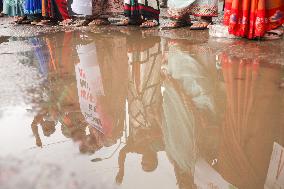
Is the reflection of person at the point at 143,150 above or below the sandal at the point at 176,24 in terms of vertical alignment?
below

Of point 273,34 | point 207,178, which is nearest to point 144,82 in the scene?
point 207,178

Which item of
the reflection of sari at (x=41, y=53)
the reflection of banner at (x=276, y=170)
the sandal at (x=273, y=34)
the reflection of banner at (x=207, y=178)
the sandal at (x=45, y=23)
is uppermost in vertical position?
the sandal at (x=45, y=23)

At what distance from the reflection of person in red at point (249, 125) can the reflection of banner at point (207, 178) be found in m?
0.03

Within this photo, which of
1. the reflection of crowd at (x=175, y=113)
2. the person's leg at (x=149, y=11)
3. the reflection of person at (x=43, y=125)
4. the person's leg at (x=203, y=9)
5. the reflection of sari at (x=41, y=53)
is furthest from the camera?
the person's leg at (x=149, y=11)

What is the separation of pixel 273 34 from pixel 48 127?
304 cm

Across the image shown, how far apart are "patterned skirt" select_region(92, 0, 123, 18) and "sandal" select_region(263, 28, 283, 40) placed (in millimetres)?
2652

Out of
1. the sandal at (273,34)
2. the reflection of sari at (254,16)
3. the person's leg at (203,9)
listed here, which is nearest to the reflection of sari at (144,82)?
the reflection of sari at (254,16)

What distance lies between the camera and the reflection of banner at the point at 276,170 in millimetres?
1290

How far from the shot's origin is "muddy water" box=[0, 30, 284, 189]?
4.50ft

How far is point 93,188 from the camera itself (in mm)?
1264

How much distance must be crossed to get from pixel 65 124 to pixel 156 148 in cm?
54

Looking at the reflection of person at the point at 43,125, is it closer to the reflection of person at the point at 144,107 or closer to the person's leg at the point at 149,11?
the reflection of person at the point at 144,107

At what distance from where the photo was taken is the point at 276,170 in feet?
4.54

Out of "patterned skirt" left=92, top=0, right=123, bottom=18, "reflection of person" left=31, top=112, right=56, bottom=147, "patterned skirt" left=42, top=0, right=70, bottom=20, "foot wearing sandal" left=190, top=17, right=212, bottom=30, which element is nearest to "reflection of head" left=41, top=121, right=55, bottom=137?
"reflection of person" left=31, top=112, right=56, bottom=147
